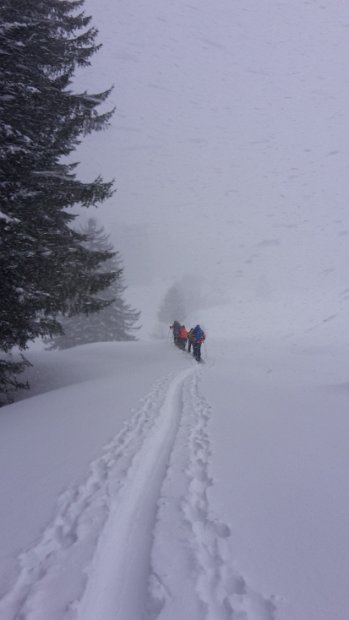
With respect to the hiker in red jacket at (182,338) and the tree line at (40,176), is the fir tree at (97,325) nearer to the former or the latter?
the hiker in red jacket at (182,338)

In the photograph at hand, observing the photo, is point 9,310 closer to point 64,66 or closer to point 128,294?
point 64,66

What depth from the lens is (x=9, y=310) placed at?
28.9ft

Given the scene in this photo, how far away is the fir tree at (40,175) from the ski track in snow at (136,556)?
5.73m

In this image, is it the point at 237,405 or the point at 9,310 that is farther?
the point at 9,310

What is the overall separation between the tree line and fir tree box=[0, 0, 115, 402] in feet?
0.08

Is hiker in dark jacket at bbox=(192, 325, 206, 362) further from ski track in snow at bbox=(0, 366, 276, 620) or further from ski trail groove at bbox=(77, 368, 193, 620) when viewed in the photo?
ski track in snow at bbox=(0, 366, 276, 620)

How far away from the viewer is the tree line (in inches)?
320

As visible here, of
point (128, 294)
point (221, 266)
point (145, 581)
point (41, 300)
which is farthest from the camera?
point (221, 266)

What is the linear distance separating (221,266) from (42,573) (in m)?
113

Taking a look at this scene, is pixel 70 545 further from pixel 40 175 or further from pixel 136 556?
pixel 40 175

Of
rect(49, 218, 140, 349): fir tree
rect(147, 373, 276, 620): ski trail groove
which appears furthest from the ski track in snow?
rect(49, 218, 140, 349): fir tree

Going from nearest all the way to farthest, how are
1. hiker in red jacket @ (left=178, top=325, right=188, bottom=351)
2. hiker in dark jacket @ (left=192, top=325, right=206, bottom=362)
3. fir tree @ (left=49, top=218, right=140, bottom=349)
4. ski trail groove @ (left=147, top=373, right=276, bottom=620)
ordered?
1. ski trail groove @ (left=147, top=373, right=276, bottom=620)
2. hiker in dark jacket @ (left=192, top=325, right=206, bottom=362)
3. hiker in red jacket @ (left=178, top=325, right=188, bottom=351)
4. fir tree @ (left=49, top=218, right=140, bottom=349)

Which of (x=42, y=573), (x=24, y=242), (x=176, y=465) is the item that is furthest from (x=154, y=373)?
(x=42, y=573)

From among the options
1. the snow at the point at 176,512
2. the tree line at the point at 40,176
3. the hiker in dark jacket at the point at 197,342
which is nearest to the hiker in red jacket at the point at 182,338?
the hiker in dark jacket at the point at 197,342
